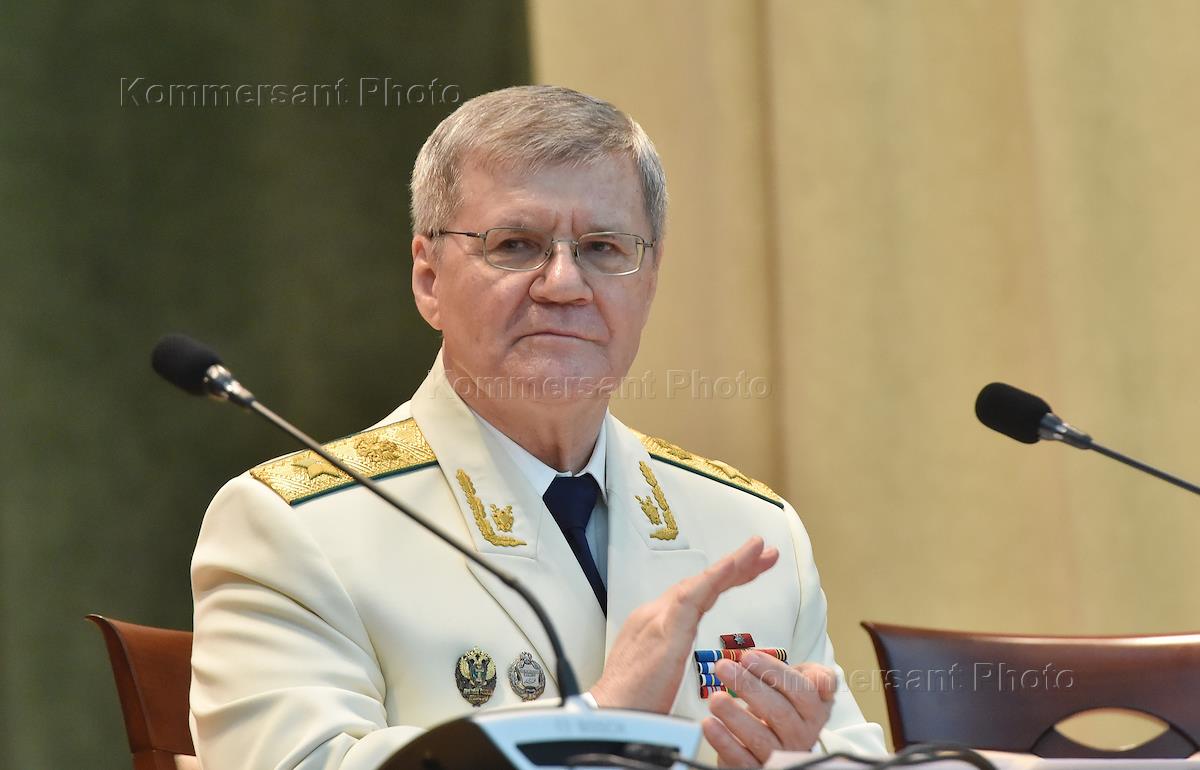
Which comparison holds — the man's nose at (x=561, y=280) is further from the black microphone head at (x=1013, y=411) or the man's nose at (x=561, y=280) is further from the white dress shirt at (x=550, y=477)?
the black microphone head at (x=1013, y=411)

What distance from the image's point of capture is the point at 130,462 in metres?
3.39

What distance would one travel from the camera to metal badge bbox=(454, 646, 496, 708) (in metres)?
1.98

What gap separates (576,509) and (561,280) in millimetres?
366

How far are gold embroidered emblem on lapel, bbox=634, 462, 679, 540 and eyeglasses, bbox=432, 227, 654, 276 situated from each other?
37 cm

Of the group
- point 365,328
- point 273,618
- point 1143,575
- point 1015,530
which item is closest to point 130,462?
point 365,328

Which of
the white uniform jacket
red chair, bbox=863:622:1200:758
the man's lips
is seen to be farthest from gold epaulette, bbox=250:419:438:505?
red chair, bbox=863:622:1200:758

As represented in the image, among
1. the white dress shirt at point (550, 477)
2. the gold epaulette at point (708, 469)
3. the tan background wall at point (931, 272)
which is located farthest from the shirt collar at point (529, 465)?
the tan background wall at point (931, 272)

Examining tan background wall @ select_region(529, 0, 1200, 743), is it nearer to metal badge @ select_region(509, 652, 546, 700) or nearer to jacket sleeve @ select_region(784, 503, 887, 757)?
jacket sleeve @ select_region(784, 503, 887, 757)

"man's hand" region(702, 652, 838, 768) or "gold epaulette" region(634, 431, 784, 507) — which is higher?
"gold epaulette" region(634, 431, 784, 507)

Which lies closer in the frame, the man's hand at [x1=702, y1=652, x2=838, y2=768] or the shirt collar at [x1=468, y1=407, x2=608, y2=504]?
the man's hand at [x1=702, y1=652, x2=838, y2=768]

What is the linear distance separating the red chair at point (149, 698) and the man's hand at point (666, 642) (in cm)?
76

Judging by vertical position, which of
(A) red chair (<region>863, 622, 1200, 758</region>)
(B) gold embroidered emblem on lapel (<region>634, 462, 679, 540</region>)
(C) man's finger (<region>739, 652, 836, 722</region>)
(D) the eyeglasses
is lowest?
(A) red chair (<region>863, 622, 1200, 758</region>)

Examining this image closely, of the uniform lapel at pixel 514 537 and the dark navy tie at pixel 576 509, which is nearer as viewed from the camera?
the uniform lapel at pixel 514 537

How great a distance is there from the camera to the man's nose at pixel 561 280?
86.4 inches
